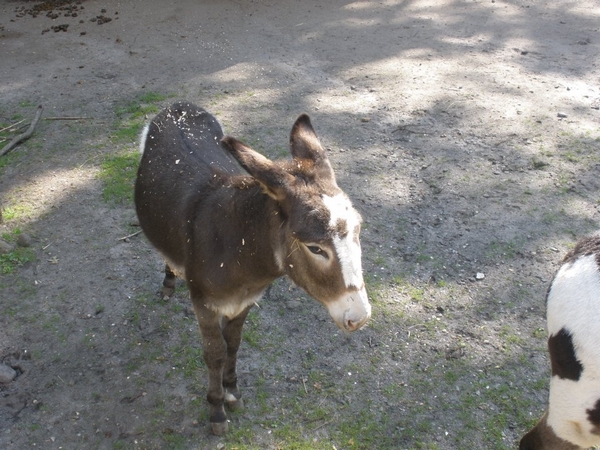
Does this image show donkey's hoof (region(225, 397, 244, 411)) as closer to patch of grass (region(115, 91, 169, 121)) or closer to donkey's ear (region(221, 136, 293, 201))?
donkey's ear (region(221, 136, 293, 201))

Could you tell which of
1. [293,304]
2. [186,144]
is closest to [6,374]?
[186,144]

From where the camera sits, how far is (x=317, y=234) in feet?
7.86

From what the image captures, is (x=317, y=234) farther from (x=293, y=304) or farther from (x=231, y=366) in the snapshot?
(x=293, y=304)

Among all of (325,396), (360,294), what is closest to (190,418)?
(325,396)

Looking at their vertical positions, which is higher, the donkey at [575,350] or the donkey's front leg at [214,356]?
the donkey at [575,350]

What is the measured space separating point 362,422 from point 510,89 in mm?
5312

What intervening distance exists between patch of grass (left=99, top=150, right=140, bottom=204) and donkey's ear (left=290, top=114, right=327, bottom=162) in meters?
2.61

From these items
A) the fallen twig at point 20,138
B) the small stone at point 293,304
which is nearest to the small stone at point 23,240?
the fallen twig at point 20,138

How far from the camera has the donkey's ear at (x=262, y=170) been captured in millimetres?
2488

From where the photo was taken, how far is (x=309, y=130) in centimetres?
307

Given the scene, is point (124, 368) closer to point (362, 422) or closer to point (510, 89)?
point (362, 422)

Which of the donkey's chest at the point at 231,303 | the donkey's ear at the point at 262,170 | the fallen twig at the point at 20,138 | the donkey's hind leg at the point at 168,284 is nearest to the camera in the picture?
the donkey's ear at the point at 262,170

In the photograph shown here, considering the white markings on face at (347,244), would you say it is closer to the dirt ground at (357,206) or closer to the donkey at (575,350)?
the donkey at (575,350)

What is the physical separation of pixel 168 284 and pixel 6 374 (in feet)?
3.95
